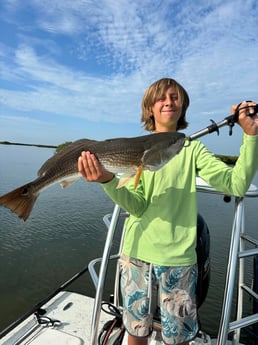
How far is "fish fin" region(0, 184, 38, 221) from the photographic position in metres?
2.15

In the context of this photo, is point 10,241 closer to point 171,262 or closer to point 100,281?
point 100,281

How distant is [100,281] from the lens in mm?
2471

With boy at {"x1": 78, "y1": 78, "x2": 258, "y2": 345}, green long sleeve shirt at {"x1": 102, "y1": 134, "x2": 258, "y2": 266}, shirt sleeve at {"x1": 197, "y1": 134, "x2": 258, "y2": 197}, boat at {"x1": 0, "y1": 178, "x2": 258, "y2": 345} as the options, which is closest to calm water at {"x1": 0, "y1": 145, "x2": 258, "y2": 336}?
boat at {"x1": 0, "y1": 178, "x2": 258, "y2": 345}

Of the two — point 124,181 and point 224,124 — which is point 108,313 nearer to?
point 124,181

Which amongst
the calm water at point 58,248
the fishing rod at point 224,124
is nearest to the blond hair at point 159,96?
the fishing rod at point 224,124

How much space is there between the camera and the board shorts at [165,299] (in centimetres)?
214

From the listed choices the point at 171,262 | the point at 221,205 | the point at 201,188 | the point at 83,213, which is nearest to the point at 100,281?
the point at 171,262

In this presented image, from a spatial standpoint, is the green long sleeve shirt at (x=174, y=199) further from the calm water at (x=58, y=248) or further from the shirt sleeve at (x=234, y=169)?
the calm water at (x=58, y=248)

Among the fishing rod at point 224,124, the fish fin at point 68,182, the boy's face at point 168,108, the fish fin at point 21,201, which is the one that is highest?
the boy's face at point 168,108

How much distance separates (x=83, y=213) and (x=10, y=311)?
6312mm

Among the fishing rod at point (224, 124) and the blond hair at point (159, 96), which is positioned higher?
the blond hair at point (159, 96)

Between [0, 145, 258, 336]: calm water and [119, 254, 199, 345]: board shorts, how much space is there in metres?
4.00

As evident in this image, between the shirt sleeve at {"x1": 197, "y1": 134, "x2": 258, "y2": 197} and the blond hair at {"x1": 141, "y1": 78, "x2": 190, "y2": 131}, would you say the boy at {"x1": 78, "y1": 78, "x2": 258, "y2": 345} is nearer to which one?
the shirt sleeve at {"x1": 197, "y1": 134, "x2": 258, "y2": 197}

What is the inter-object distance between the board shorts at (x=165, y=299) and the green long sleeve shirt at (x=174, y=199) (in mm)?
80
